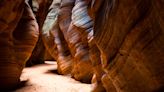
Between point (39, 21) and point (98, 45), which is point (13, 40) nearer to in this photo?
point (98, 45)

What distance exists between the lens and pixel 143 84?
461 cm

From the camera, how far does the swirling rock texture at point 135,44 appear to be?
4.16 metres

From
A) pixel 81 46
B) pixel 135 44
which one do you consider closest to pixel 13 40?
pixel 81 46

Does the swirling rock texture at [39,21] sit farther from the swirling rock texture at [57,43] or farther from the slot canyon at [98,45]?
the slot canyon at [98,45]

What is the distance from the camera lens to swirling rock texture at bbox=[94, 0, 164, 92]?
416 cm

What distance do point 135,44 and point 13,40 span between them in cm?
674

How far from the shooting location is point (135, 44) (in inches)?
180

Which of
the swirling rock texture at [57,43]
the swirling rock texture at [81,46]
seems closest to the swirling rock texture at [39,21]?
the swirling rock texture at [57,43]

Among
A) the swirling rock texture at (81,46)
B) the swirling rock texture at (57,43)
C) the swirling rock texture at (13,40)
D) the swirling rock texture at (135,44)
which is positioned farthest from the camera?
the swirling rock texture at (57,43)

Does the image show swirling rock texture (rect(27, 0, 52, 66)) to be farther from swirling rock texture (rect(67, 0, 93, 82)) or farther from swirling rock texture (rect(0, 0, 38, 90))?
swirling rock texture (rect(0, 0, 38, 90))

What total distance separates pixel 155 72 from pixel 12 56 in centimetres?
681

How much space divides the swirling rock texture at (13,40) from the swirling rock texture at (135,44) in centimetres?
428

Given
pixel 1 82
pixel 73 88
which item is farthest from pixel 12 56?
pixel 73 88

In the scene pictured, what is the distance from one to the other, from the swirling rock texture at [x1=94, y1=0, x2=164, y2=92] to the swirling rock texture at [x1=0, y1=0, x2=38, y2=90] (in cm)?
428
